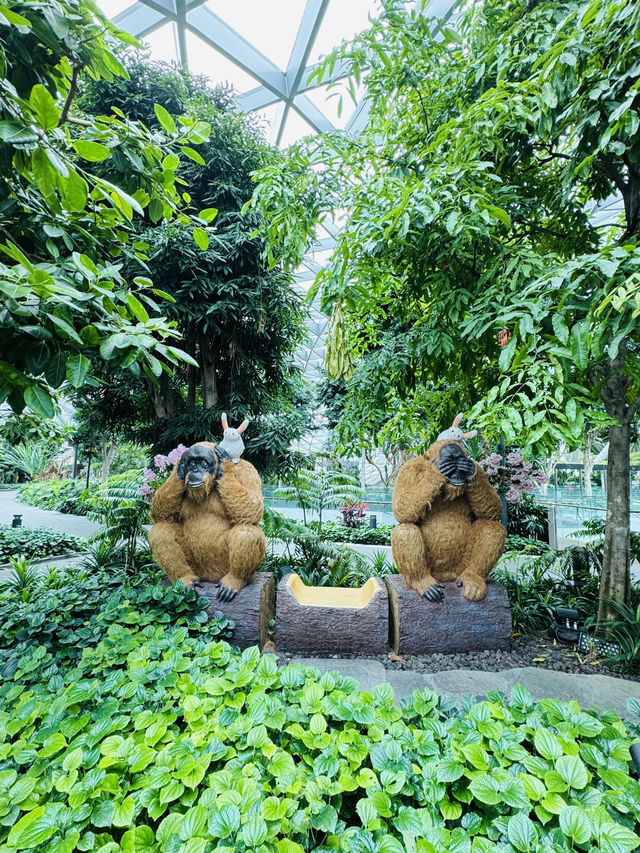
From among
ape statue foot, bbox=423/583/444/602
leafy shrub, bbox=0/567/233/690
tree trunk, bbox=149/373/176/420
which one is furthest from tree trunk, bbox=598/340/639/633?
tree trunk, bbox=149/373/176/420

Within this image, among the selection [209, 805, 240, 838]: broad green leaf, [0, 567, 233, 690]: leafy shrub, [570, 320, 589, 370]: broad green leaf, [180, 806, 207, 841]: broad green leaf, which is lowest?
[0, 567, 233, 690]: leafy shrub

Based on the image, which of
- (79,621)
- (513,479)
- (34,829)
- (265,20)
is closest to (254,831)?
(34,829)

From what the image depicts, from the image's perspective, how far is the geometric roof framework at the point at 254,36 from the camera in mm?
6195

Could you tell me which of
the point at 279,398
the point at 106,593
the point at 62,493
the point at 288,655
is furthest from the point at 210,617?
the point at 62,493

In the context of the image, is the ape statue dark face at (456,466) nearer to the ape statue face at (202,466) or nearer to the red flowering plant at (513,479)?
the red flowering plant at (513,479)

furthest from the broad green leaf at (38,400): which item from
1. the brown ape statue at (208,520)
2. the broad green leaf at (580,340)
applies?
the broad green leaf at (580,340)

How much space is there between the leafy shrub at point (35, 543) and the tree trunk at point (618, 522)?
7.38 m

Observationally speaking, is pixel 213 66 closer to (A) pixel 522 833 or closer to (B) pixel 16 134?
(B) pixel 16 134

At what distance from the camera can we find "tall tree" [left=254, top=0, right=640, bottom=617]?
194cm

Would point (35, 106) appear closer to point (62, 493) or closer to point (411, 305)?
point (411, 305)

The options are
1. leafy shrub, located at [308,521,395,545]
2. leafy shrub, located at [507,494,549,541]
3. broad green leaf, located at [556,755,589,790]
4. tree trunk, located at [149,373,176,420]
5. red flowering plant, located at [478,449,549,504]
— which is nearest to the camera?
broad green leaf, located at [556,755,589,790]

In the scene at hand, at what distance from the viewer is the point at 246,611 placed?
3.05 metres

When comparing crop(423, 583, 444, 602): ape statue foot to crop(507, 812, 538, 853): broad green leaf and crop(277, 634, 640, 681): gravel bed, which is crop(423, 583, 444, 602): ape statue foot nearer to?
crop(277, 634, 640, 681): gravel bed

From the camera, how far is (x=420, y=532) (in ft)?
10.8
